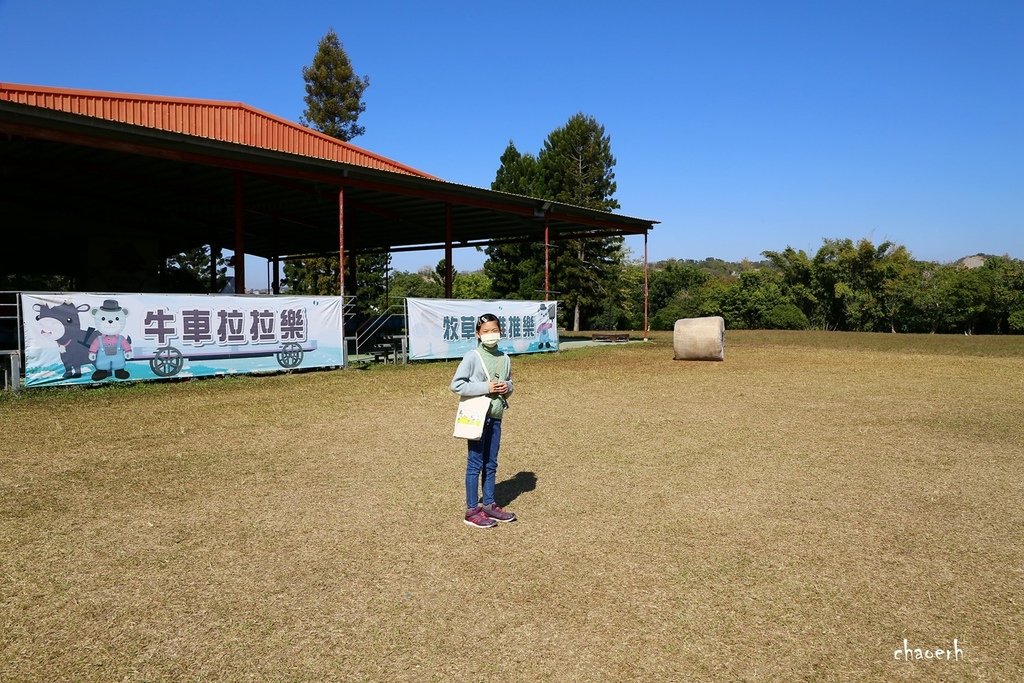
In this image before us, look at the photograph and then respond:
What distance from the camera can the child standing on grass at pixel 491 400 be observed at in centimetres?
490

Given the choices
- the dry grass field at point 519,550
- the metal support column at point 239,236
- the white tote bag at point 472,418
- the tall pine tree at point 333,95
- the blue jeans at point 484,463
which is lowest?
the dry grass field at point 519,550

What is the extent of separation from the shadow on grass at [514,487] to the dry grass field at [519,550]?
0.13 feet

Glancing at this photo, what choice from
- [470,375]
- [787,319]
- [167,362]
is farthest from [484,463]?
[787,319]

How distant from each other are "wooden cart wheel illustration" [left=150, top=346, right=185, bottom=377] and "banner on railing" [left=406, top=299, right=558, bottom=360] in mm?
6013

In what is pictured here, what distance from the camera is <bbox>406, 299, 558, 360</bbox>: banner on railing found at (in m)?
17.6

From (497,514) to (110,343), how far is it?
10.3 m

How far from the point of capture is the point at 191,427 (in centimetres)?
885

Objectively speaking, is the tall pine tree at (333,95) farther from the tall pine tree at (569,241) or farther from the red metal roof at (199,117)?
the red metal roof at (199,117)

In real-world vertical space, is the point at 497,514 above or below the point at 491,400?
below

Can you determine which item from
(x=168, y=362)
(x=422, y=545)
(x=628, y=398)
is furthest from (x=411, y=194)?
(x=422, y=545)

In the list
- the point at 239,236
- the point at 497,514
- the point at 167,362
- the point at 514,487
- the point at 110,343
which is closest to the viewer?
the point at 497,514

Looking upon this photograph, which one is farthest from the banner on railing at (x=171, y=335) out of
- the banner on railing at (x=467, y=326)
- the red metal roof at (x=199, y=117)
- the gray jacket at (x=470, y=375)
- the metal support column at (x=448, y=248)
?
the gray jacket at (x=470, y=375)

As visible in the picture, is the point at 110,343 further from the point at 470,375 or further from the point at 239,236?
the point at 470,375

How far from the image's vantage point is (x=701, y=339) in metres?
18.3
